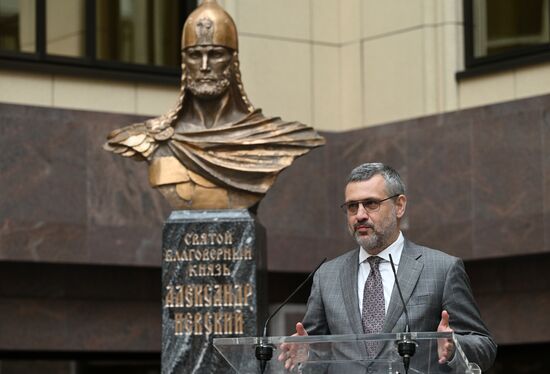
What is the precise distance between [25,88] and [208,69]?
2861 millimetres

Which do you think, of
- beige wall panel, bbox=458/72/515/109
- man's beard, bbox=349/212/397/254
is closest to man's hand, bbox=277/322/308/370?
man's beard, bbox=349/212/397/254

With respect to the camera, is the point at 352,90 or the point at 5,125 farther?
the point at 352,90

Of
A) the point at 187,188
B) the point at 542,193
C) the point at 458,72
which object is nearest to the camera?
the point at 187,188

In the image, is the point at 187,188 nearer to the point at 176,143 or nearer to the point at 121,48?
the point at 176,143

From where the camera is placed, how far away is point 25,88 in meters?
15.7

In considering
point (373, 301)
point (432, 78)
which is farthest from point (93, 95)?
point (373, 301)

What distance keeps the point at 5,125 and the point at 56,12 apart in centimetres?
156

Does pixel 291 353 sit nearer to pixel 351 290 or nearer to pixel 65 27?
pixel 351 290

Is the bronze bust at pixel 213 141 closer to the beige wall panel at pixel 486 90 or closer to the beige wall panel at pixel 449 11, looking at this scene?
the beige wall panel at pixel 486 90

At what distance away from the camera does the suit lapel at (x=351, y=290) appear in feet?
24.4

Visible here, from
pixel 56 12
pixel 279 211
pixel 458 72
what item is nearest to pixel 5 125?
pixel 56 12

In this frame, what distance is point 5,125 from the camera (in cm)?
1537

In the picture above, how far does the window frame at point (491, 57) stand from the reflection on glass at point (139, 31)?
2.78 metres

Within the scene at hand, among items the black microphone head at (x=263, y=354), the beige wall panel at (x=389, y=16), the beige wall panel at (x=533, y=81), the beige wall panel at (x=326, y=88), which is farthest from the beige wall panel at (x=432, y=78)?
the black microphone head at (x=263, y=354)
